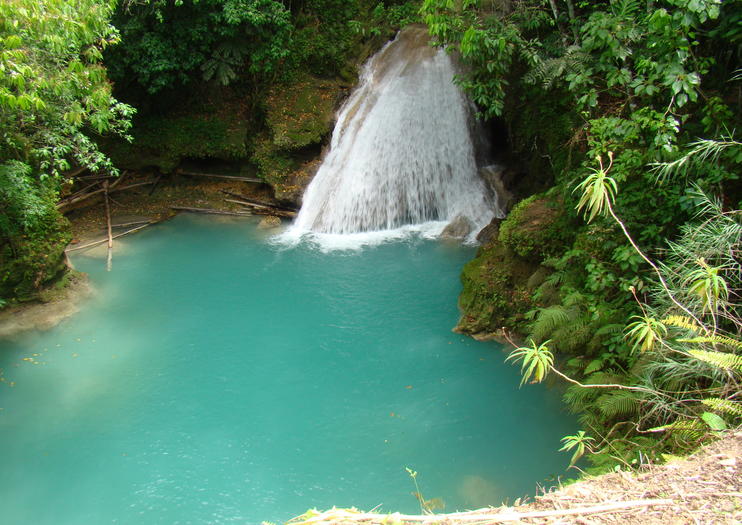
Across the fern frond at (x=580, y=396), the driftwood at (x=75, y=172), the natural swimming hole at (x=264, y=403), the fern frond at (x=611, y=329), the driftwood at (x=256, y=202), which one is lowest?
the natural swimming hole at (x=264, y=403)

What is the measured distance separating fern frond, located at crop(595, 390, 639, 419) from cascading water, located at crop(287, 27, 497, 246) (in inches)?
248

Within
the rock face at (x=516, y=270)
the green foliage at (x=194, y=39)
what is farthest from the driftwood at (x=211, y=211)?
the rock face at (x=516, y=270)

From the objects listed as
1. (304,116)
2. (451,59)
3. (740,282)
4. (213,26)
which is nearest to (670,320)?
(740,282)

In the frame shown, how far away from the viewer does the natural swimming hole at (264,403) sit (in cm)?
599

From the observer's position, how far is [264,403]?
23.7ft

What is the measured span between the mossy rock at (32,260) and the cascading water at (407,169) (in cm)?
427

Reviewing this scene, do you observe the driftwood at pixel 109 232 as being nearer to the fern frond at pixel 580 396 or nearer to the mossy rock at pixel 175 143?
the mossy rock at pixel 175 143

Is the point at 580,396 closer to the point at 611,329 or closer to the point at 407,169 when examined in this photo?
the point at 611,329

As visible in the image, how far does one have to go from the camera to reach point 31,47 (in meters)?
6.74

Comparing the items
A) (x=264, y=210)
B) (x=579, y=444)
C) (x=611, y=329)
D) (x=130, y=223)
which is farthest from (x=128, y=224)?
(x=579, y=444)

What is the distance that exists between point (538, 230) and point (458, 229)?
317cm

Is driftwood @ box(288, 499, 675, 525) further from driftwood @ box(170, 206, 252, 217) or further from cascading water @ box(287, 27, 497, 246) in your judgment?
driftwood @ box(170, 206, 252, 217)

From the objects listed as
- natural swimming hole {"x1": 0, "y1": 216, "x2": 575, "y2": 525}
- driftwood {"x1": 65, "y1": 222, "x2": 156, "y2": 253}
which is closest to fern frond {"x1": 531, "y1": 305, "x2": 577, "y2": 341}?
natural swimming hole {"x1": 0, "y1": 216, "x2": 575, "y2": 525}

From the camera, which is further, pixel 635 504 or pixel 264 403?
pixel 264 403
